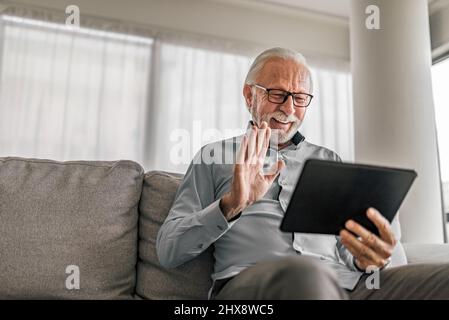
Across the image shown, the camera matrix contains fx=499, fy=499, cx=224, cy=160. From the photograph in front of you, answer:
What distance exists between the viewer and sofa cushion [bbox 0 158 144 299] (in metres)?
1.23

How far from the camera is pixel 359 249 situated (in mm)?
1020

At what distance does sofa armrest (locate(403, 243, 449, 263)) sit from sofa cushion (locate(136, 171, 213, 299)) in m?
0.64

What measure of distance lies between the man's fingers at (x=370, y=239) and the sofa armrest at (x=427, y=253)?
52 centimetres

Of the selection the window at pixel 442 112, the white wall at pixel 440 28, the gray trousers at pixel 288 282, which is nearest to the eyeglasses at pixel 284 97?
the gray trousers at pixel 288 282

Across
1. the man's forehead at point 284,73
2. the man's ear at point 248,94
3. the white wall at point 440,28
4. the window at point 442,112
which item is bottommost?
the man's ear at point 248,94

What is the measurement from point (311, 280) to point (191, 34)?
3579mm

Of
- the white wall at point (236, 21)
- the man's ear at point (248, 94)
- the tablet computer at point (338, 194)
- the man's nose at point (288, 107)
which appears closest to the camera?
the tablet computer at point (338, 194)

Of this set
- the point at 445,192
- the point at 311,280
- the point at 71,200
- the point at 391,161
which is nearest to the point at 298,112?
the point at 71,200

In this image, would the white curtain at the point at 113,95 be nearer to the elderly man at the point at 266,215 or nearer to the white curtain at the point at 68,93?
the white curtain at the point at 68,93

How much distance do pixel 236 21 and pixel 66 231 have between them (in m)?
3.20

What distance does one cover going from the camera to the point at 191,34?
3.97 metres

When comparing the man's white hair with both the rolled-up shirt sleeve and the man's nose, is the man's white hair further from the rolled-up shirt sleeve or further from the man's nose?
the rolled-up shirt sleeve

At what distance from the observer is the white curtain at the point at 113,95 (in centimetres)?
357

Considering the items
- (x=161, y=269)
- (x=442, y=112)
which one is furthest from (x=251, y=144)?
(x=442, y=112)
